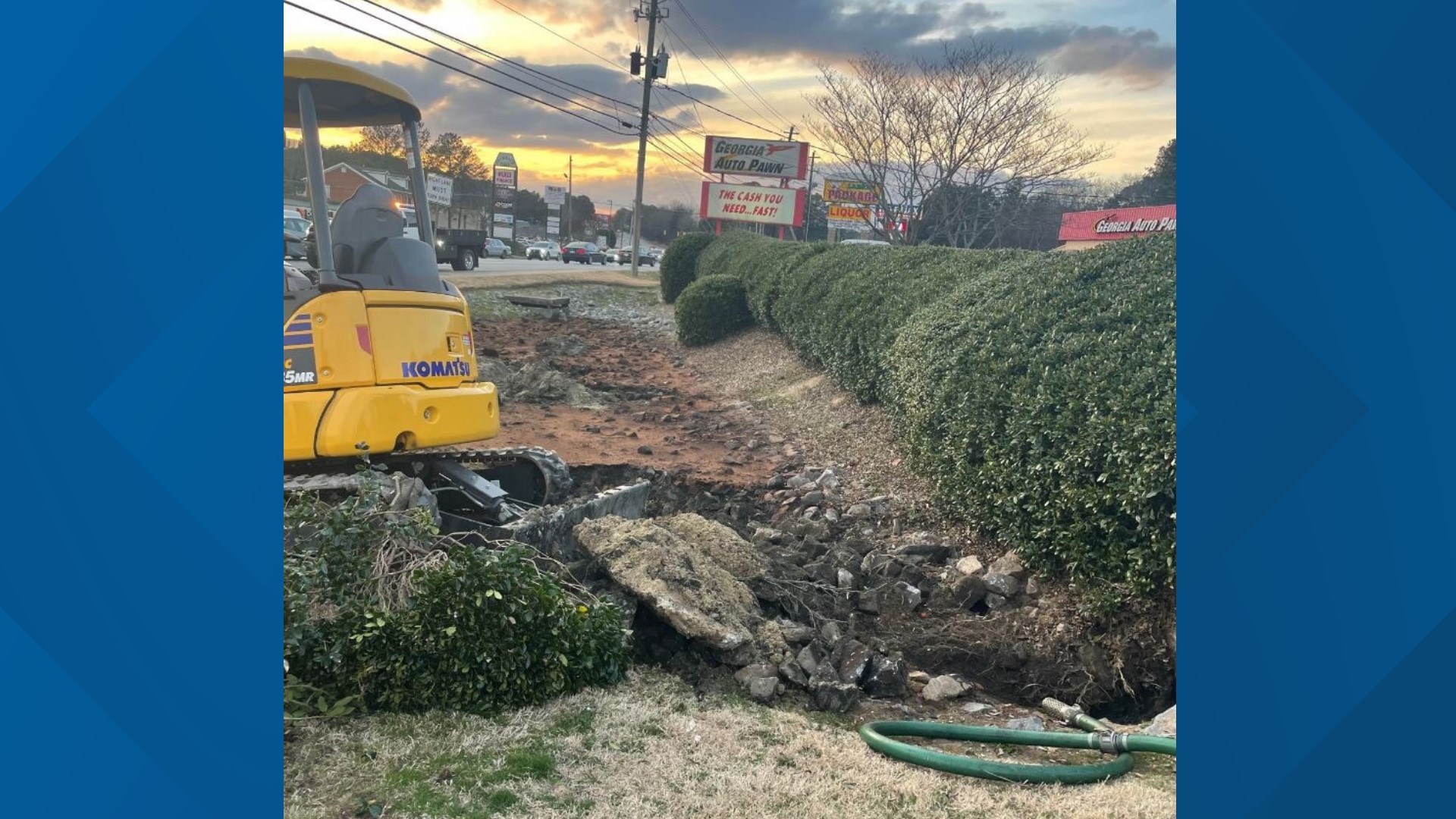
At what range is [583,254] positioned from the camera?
2380 centimetres

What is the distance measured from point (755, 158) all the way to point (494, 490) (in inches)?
831

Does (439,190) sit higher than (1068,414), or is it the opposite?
(439,190)

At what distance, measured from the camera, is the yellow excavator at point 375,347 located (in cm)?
451

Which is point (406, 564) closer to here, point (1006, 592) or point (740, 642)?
point (740, 642)

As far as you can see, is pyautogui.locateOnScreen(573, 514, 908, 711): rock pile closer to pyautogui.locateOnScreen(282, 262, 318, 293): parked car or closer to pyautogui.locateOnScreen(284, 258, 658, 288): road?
pyautogui.locateOnScreen(282, 262, 318, 293): parked car

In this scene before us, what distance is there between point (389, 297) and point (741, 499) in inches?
148

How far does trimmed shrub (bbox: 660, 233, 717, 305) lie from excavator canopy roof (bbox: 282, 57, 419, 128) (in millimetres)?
14447

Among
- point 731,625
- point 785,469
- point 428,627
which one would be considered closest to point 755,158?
point 785,469

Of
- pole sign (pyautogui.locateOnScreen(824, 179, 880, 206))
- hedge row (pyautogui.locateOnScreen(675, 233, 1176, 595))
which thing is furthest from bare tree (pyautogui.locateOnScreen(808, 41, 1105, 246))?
hedge row (pyautogui.locateOnScreen(675, 233, 1176, 595))

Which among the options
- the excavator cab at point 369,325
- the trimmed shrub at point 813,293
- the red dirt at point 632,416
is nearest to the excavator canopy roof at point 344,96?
the excavator cab at point 369,325

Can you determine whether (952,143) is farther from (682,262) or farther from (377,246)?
(377,246)

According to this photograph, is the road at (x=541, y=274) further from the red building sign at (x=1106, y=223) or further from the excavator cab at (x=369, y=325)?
the red building sign at (x=1106, y=223)

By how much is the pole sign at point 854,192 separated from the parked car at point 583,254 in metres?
5.90

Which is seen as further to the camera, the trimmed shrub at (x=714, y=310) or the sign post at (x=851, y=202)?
the sign post at (x=851, y=202)
